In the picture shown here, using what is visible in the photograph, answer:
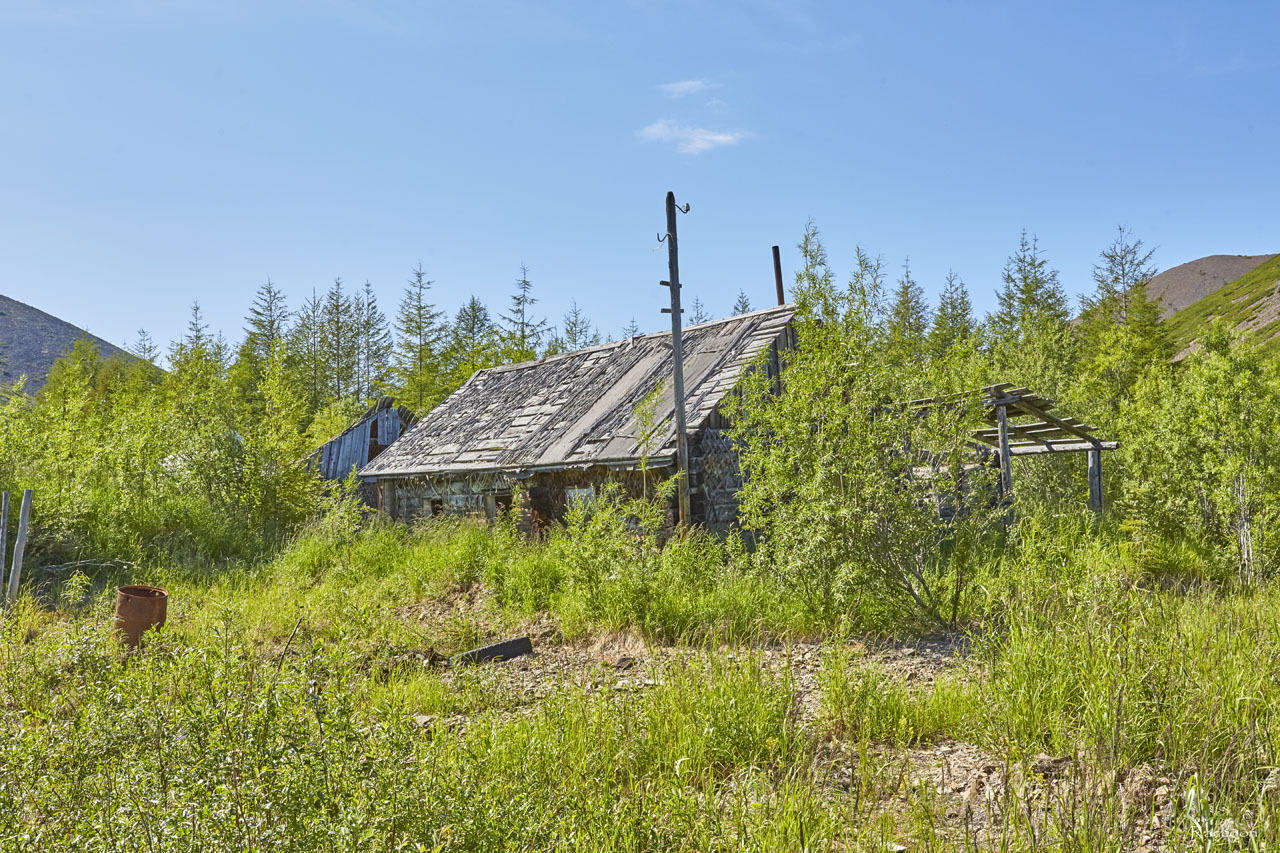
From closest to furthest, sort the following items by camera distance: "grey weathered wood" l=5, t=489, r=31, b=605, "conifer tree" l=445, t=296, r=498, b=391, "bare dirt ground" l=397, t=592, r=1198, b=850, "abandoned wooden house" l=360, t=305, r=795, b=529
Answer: "bare dirt ground" l=397, t=592, r=1198, b=850, "grey weathered wood" l=5, t=489, r=31, b=605, "abandoned wooden house" l=360, t=305, r=795, b=529, "conifer tree" l=445, t=296, r=498, b=391

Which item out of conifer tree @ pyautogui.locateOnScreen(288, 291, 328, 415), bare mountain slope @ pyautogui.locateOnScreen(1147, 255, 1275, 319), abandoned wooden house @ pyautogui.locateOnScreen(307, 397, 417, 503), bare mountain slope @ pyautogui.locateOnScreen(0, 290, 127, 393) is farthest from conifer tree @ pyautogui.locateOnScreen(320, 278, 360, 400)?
bare mountain slope @ pyautogui.locateOnScreen(1147, 255, 1275, 319)

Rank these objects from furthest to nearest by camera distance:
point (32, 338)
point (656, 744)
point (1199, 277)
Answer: point (1199, 277) < point (32, 338) < point (656, 744)

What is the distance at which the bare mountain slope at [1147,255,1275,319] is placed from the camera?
157125mm

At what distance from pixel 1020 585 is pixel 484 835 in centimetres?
424

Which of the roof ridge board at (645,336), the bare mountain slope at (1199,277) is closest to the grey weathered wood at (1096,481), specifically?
the roof ridge board at (645,336)

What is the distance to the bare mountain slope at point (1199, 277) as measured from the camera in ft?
516

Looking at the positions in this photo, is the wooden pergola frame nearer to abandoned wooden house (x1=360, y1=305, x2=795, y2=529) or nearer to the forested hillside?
the forested hillside

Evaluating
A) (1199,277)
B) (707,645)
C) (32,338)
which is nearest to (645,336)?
(707,645)

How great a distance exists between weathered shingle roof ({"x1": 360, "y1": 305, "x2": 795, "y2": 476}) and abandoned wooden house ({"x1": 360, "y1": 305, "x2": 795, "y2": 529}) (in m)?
0.03

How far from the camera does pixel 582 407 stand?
1499cm

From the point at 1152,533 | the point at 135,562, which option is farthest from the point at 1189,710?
the point at 135,562

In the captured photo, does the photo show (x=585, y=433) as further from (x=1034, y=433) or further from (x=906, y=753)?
(x=906, y=753)

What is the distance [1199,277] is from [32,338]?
215 m

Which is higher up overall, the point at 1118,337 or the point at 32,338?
the point at 32,338
